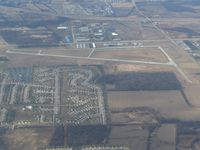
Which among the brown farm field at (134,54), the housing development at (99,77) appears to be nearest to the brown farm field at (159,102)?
the housing development at (99,77)

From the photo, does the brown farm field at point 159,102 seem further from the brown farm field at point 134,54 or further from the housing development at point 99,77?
the brown farm field at point 134,54

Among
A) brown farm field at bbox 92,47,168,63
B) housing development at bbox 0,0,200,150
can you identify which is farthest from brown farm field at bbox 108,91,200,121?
brown farm field at bbox 92,47,168,63

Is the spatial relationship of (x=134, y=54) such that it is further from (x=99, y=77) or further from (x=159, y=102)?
(x=159, y=102)

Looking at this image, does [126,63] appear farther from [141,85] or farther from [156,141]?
[156,141]

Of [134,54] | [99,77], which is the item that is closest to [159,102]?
[99,77]

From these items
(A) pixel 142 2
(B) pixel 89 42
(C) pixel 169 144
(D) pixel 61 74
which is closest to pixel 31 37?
(B) pixel 89 42

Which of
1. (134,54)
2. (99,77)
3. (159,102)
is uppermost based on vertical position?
(159,102)

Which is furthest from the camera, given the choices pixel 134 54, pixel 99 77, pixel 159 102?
pixel 134 54

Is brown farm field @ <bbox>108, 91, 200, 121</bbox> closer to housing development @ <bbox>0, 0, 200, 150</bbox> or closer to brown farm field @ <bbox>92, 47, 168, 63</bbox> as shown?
housing development @ <bbox>0, 0, 200, 150</bbox>
